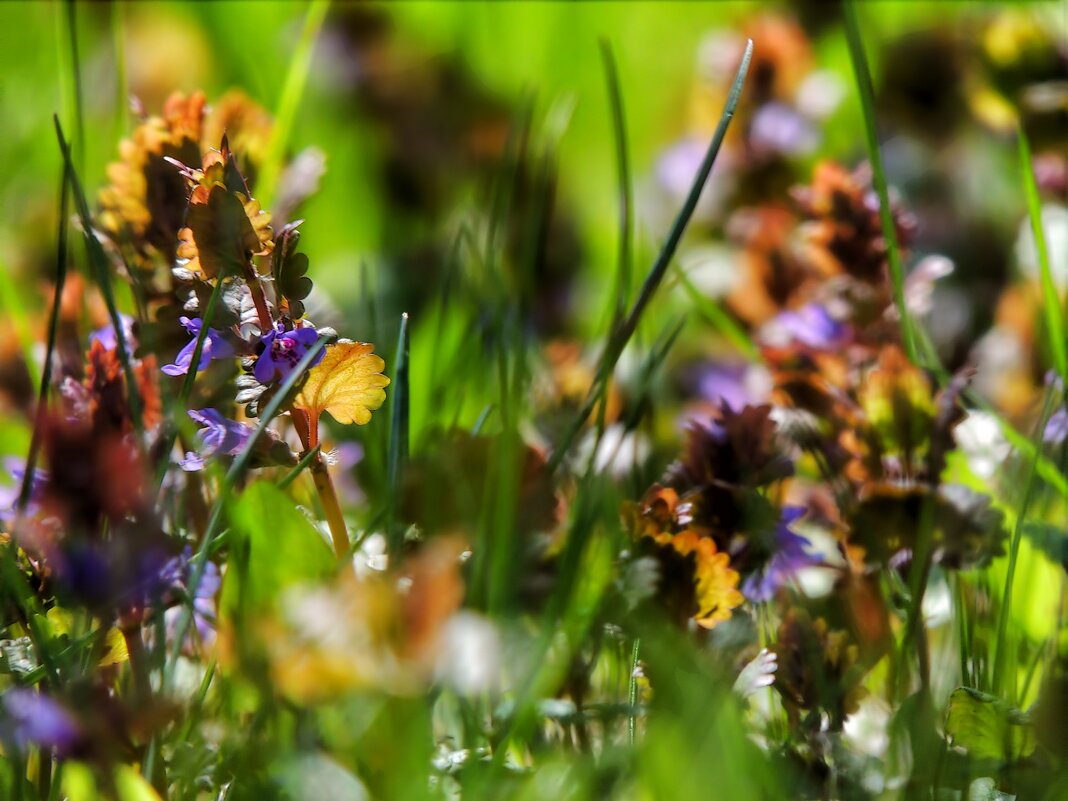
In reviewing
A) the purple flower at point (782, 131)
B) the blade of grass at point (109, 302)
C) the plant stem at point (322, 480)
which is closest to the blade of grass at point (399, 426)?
the plant stem at point (322, 480)

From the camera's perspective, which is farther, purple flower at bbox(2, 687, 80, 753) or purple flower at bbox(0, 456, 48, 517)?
purple flower at bbox(0, 456, 48, 517)

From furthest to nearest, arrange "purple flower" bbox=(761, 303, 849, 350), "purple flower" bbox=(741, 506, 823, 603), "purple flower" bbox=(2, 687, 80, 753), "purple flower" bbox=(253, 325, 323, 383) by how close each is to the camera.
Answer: "purple flower" bbox=(761, 303, 849, 350)
"purple flower" bbox=(741, 506, 823, 603)
"purple flower" bbox=(253, 325, 323, 383)
"purple flower" bbox=(2, 687, 80, 753)

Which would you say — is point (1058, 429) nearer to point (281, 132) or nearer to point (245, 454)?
point (245, 454)

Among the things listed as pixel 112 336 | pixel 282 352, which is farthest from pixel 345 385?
pixel 112 336

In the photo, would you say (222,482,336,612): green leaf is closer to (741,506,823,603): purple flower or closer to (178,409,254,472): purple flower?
(178,409,254,472): purple flower

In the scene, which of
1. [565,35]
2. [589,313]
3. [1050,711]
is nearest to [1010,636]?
[1050,711]

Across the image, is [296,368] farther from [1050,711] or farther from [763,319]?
[763,319]

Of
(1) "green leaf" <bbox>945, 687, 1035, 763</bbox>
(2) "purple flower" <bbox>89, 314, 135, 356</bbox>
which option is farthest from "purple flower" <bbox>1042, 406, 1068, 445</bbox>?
(2) "purple flower" <bbox>89, 314, 135, 356</bbox>
